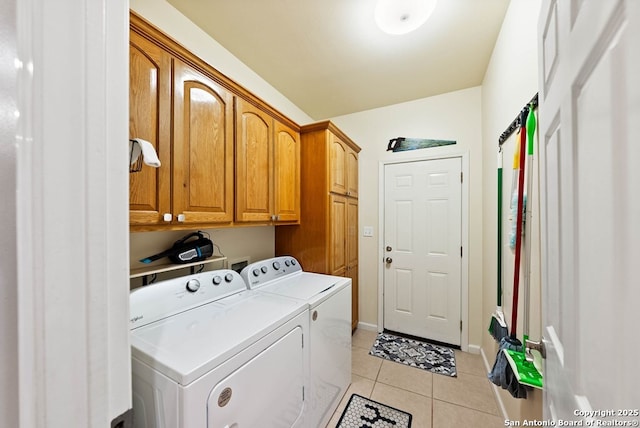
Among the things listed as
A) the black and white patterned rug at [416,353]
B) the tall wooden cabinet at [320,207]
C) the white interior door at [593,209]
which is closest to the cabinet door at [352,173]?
the tall wooden cabinet at [320,207]

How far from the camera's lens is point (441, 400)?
1799mm

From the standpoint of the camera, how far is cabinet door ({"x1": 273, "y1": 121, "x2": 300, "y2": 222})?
76.2 inches

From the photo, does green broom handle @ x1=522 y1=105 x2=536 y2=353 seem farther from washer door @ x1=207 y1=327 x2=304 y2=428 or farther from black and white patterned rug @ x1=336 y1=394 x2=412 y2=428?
washer door @ x1=207 y1=327 x2=304 y2=428

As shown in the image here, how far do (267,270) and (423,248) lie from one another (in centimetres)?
175

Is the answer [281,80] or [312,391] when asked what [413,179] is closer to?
[281,80]

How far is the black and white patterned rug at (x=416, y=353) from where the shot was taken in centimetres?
220

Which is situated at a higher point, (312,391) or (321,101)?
(321,101)

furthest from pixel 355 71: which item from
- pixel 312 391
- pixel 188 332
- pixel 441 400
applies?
pixel 441 400

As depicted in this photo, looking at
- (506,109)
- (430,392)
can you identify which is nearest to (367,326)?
(430,392)

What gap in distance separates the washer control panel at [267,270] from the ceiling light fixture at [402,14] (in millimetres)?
1875

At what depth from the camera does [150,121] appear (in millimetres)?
1098

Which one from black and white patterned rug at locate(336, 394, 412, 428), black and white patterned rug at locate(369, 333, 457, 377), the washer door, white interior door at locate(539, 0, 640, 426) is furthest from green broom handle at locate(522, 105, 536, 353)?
black and white patterned rug at locate(369, 333, 457, 377)

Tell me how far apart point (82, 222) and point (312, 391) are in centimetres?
148

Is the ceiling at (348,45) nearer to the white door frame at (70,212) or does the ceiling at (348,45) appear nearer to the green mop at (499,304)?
the green mop at (499,304)
